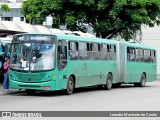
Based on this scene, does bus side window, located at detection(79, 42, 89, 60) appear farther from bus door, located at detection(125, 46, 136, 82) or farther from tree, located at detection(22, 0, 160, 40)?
tree, located at detection(22, 0, 160, 40)

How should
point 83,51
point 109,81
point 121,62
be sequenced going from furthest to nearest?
point 121,62
point 109,81
point 83,51

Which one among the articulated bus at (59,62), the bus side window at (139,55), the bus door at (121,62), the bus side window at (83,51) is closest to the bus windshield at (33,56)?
the articulated bus at (59,62)

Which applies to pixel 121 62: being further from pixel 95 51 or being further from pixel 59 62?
pixel 59 62

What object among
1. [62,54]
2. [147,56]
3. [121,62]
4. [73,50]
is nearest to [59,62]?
[62,54]

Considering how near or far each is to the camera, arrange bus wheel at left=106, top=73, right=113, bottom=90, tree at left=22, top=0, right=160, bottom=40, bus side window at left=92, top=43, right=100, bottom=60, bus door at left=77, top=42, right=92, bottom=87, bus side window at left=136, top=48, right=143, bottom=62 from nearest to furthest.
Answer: bus door at left=77, top=42, right=92, bottom=87
bus side window at left=92, top=43, right=100, bottom=60
bus wheel at left=106, top=73, right=113, bottom=90
bus side window at left=136, top=48, right=143, bottom=62
tree at left=22, top=0, right=160, bottom=40

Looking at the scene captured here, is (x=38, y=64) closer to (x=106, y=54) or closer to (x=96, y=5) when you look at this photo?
(x=106, y=54)

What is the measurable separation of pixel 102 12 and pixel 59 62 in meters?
21.0

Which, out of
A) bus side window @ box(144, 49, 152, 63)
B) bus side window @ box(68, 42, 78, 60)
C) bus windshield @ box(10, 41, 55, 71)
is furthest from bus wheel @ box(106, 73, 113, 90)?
bus windshield @ box(10, 41, 55, 71)

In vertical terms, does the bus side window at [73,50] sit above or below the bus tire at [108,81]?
above

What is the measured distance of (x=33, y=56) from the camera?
67.0 feet

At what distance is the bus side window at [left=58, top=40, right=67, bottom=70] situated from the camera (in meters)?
20.7

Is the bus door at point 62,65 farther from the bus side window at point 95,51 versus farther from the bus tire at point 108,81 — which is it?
the bus tire at point 108,81

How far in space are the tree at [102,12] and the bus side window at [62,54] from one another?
738 inches

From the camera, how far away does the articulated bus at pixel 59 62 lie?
66.7ft
